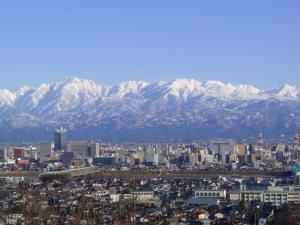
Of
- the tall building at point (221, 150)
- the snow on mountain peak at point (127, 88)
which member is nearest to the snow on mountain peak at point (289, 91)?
the snow on mountain peak at point (127, 88)

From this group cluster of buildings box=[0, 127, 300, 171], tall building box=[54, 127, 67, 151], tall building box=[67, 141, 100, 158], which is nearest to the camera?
cluster of buildings box=[0, 127, 300, 171]

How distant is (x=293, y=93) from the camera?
5472 inches

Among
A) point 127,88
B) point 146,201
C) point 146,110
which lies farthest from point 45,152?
point 127,88

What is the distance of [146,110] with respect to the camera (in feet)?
389

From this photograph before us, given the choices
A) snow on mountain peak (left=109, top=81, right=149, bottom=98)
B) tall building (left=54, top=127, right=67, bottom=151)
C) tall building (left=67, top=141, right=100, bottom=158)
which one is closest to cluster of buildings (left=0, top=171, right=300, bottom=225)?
tall building (left=67, top=141, right=100, bottom=158)

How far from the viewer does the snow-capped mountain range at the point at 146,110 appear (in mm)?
95500

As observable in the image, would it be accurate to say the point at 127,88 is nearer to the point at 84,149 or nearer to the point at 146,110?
the point at 146,110

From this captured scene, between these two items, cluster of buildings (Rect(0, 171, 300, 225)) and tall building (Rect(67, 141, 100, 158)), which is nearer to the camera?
cluster of buildings (Rect(0, 171, 300, 225))

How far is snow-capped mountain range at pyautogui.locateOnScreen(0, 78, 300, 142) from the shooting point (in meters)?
95.5

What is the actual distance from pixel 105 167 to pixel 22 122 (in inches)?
2468

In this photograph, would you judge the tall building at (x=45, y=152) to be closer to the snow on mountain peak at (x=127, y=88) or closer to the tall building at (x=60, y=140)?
the tall building at (x=60, y=140)

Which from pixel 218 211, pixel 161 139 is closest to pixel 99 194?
pixel 218 211

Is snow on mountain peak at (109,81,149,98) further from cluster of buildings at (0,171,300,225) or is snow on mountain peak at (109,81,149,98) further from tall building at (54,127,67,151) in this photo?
cluster of buildings at (0,171,300,225)

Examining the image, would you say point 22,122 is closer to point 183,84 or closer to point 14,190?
point 183,84
